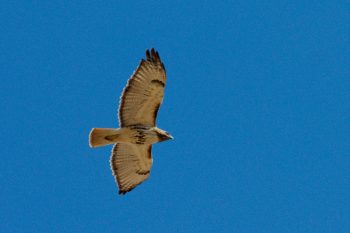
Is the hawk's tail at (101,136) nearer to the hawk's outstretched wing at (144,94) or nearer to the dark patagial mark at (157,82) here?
the hawk's outstretched wing at (144,94)

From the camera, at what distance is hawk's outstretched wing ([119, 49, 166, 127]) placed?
54.1ft

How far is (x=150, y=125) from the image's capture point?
56.5ft

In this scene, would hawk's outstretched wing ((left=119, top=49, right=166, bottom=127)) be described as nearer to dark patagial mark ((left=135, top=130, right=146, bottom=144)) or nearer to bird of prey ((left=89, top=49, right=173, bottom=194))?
bird of prey ((left=89, top=49, right=173, bottom=194))

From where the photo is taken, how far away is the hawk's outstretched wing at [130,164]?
18.1m

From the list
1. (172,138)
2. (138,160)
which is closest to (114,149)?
(138,160)

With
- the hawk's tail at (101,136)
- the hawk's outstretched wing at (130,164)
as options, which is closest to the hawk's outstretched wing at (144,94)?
the hawk's tail at (101,136)

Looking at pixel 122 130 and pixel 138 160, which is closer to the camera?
pixel 122 130

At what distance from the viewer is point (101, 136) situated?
55.0ft

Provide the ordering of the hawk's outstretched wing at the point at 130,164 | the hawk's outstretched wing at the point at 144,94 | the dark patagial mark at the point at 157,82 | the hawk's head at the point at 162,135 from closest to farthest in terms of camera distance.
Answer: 1. the hawk's outstretched wing at the point at 144,94
2. the dark patagial mark at the point at 157,82
3. the hawk's head at the point at 162,135
4. the hawk's outstretched wing at the point at 130,164

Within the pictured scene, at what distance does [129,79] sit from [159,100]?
0.81 m

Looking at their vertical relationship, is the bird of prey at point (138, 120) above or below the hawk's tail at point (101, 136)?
above

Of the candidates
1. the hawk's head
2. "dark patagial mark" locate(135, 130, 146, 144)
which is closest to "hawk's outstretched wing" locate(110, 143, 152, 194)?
"dark patagial mark" locate(135, 130, 146, 144)

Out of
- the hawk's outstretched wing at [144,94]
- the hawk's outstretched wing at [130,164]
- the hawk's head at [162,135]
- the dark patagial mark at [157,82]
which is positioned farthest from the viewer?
the hawk's outstretched wing at [130,164]

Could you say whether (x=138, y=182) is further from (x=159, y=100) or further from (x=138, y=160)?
(x=159, y=100)
